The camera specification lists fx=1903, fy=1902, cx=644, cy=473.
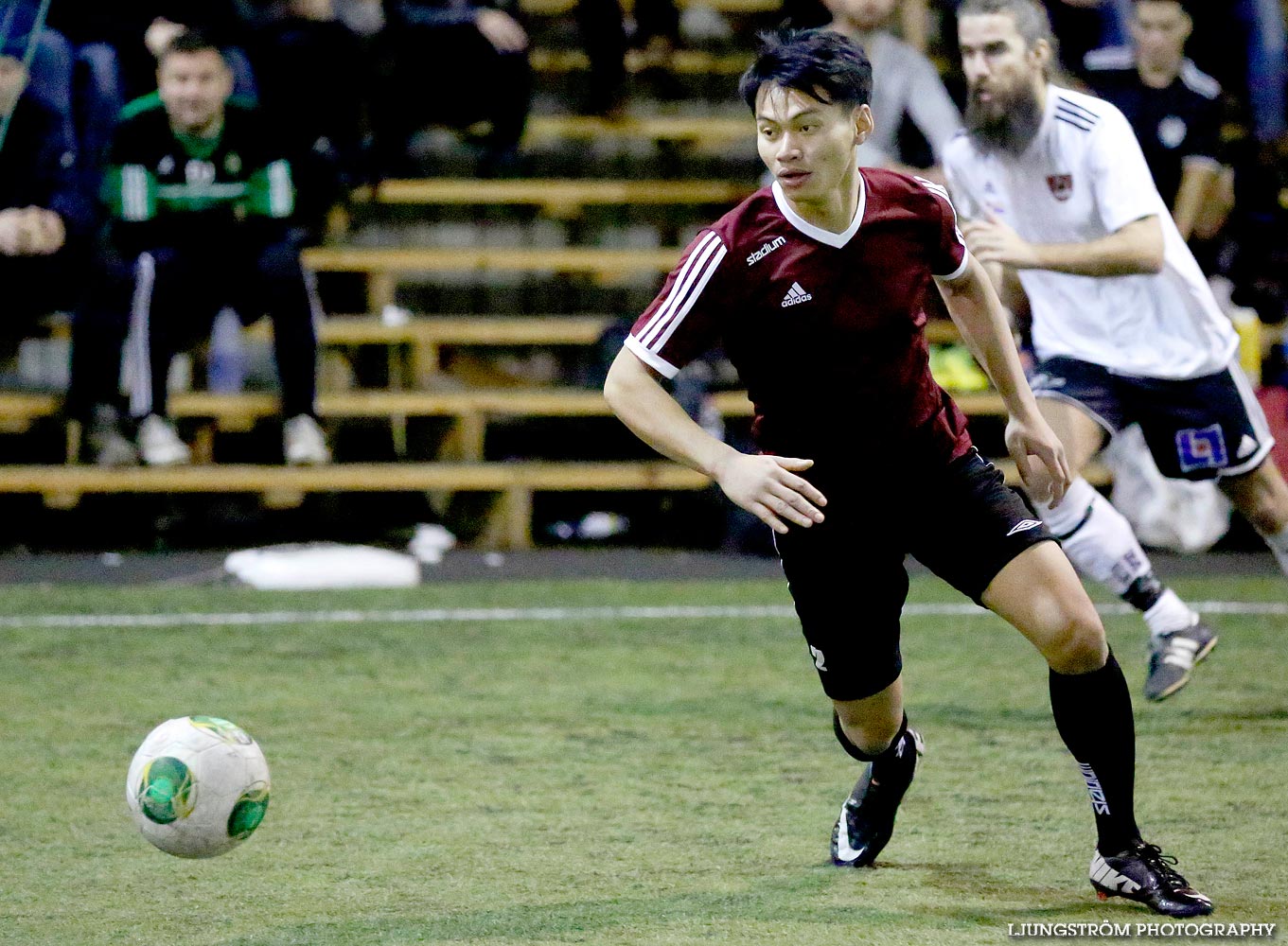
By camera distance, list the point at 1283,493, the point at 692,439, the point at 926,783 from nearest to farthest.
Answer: the point at 692,439, the point at 926,783, the point at 1283,493

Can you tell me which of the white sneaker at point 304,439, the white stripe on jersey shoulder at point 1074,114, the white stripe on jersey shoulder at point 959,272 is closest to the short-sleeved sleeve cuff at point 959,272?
the white stripe on jersey shoulder at point 959,272

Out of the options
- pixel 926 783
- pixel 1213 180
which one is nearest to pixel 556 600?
pixel 926 783

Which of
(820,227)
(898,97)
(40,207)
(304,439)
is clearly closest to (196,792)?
(820,227)

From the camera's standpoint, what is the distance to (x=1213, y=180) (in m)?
9.98

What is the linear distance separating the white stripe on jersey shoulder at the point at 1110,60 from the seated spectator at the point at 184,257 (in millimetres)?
4265

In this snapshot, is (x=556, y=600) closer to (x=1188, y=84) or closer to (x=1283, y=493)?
(x=1283, y=493)

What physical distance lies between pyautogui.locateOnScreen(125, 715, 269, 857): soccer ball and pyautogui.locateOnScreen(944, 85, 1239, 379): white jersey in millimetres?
2850

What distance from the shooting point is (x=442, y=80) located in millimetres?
11008

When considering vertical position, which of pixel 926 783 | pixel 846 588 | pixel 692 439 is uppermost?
pixel 692 439

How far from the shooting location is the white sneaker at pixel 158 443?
9.46m

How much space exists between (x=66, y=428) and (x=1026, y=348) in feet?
17.8

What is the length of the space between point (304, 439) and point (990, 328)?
237 inches

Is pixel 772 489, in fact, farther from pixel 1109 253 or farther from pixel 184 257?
pixel 184 257
